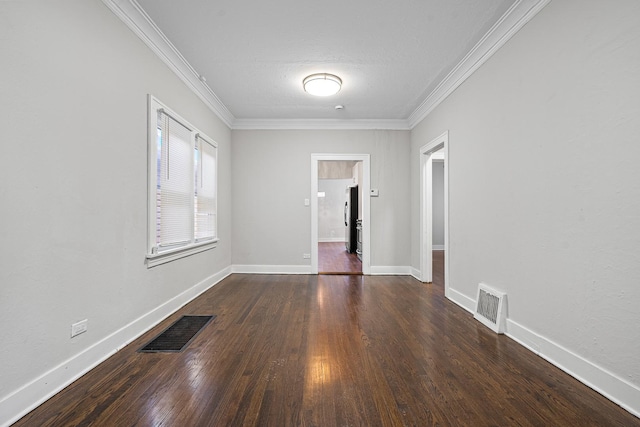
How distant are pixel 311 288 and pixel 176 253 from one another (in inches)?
76.1

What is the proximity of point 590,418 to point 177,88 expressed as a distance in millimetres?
4302

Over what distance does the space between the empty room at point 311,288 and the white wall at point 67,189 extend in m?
0.01

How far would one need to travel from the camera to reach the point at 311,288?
4.41m

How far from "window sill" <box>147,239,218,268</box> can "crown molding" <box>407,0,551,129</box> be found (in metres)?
3.73

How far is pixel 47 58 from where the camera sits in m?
1.75

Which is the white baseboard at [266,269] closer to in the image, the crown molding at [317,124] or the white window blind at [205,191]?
the white window blind at [205,191]

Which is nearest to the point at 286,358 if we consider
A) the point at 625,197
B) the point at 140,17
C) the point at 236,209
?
the point at 625,197

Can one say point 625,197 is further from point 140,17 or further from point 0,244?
point 140,17

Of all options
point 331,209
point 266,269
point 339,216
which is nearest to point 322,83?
point 266,269

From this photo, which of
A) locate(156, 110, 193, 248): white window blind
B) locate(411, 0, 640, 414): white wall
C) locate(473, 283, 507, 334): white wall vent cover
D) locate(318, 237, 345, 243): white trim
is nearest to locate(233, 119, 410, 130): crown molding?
locate(156, 110, 193, 248): white window blind

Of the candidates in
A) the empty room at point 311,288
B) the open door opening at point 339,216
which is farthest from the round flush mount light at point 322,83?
the open door opening at point 339,216

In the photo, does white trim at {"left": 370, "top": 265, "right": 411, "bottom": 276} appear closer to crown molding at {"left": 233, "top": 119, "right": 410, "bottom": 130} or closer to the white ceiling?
crown molding at {"left": 233, "top": 119, "right": 410, "bottom": 130}

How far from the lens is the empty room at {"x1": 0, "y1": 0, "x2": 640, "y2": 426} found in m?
1.63

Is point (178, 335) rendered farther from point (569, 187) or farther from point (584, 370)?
point (569, 187)
